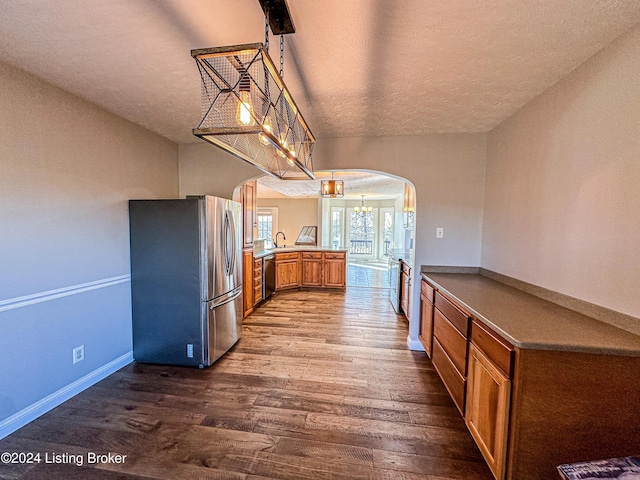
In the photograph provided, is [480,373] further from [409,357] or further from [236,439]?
[236,439]

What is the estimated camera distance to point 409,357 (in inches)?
117

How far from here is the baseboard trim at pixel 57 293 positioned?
6.15 ft

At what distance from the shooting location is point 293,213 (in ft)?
32.7

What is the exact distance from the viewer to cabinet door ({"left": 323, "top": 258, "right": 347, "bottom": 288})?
5992 mm

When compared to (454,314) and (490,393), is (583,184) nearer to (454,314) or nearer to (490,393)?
(454,314)

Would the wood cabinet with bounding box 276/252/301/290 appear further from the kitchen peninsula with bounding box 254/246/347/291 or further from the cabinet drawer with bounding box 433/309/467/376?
the cabinet drawer with bounding box 433/309/467/376

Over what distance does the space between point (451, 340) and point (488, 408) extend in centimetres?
64

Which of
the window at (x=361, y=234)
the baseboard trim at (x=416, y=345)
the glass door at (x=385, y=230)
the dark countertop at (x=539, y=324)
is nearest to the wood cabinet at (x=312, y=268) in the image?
the baseboard trim at (x=416, y=345)

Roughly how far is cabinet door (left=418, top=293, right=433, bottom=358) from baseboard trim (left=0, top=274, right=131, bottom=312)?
3.09 metres

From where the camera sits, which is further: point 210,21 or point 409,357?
point 409,357

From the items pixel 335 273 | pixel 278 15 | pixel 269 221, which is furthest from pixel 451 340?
pixel 269 221

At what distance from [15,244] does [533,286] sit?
12.6 ft

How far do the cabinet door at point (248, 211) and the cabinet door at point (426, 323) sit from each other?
258cm

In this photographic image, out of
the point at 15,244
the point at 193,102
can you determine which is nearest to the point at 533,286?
the point at 193,102
